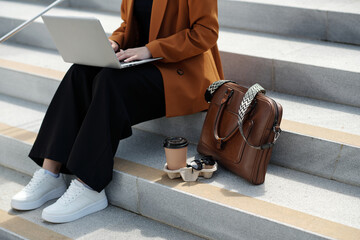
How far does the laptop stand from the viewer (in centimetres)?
234

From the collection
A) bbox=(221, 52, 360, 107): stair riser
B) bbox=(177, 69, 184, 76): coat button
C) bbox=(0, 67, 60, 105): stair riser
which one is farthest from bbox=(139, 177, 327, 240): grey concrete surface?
bbox=(0, 67, 60, 105): stair riser

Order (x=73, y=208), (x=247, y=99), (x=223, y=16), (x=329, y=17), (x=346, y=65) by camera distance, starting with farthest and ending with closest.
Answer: (x=223, y=16) → (x=329, y=17) → (x=346, y=65) → (x=73, y=208) → (x=247, y=99)

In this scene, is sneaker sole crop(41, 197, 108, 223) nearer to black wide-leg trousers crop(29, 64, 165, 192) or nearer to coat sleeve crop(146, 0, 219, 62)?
black wide-leg trousers crop(29, 64, 165, 192)

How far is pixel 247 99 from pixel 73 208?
1.01 metres

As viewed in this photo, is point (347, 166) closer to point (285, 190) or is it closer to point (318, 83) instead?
point (285, 190)

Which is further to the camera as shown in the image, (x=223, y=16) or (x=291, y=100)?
(x=223, y=16)

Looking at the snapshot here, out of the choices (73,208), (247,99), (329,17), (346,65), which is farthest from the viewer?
(329,17)

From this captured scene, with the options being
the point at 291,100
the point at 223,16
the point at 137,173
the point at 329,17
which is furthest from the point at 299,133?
the point at 223,16

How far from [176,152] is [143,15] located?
2.74 ft

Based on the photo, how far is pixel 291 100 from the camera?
2996mm

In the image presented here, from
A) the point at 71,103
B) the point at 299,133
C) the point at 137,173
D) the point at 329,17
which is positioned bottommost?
the point at 137,173

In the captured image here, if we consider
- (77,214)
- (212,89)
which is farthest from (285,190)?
(77,214)

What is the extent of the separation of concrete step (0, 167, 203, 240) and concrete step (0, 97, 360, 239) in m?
0.05

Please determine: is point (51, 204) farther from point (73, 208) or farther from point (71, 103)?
point (71, 103)
